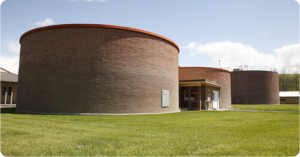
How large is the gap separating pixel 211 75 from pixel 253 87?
29.8 metres

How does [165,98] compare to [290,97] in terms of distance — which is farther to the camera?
[290,97]

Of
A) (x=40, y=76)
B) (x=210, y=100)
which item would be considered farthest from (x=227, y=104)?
(x=40, y=76)

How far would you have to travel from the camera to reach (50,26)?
18688 mm

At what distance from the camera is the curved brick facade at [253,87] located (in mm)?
57688

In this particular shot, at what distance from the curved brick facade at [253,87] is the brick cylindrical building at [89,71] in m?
45.3

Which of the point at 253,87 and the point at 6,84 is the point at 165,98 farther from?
the point at 253,87

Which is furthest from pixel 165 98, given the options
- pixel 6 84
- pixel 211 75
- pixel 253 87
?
pixel 253 87

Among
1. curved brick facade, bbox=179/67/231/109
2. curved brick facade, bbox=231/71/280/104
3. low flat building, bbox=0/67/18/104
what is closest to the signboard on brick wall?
curved brick facade, bbox=179/67/231/109

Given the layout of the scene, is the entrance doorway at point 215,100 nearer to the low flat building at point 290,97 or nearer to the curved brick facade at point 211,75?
the curved brick facade at point 211,75

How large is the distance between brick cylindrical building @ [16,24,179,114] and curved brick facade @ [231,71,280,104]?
148ft

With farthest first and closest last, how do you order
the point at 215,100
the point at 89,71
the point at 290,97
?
1. the point at 290,97
2. the point at 215,100
3. the point at 89,71

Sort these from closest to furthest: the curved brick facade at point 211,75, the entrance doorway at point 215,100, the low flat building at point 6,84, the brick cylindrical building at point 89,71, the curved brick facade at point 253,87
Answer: the brick cylindrical building at point 89,71, the low flat building at point 6,84, the entrance doorway at point 215,100, the curved brick facade at point 211,75, the curved brick facade at point 253,87


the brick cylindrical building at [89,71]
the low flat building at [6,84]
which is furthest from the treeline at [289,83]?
the low flat building at [6,84]

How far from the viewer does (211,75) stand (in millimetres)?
34094
